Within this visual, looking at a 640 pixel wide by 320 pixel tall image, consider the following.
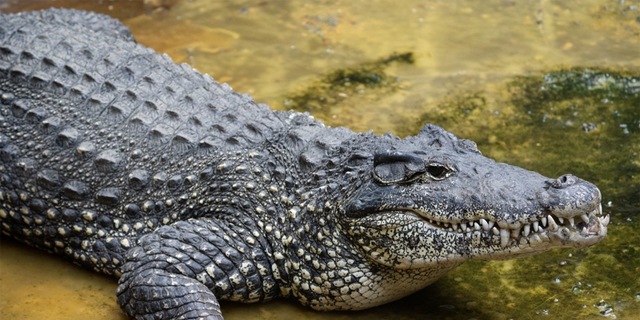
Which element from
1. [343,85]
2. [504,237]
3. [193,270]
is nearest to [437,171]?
[504,237]

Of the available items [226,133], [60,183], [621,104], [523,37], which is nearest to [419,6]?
[523,37]

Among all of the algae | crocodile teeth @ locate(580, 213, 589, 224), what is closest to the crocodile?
crocodile teeth @ locate(580, 213, 589, 224)

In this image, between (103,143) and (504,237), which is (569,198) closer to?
(504,237)

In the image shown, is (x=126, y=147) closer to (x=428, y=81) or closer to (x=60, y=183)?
(x=60, y=183)

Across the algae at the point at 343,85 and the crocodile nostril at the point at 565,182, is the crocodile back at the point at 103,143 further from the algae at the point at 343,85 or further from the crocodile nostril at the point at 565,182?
the crocodile nostril at the point at 565,182

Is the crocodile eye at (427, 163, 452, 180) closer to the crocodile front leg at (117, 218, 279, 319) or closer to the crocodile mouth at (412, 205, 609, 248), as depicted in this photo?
the crocodile mouth at (412, 205, 609, 248)

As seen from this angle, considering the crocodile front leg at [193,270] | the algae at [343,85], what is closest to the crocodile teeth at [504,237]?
the crocodile front leg at [193,270]

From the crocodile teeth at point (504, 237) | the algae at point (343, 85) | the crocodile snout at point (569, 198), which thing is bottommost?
the algae at point (343, 85)
